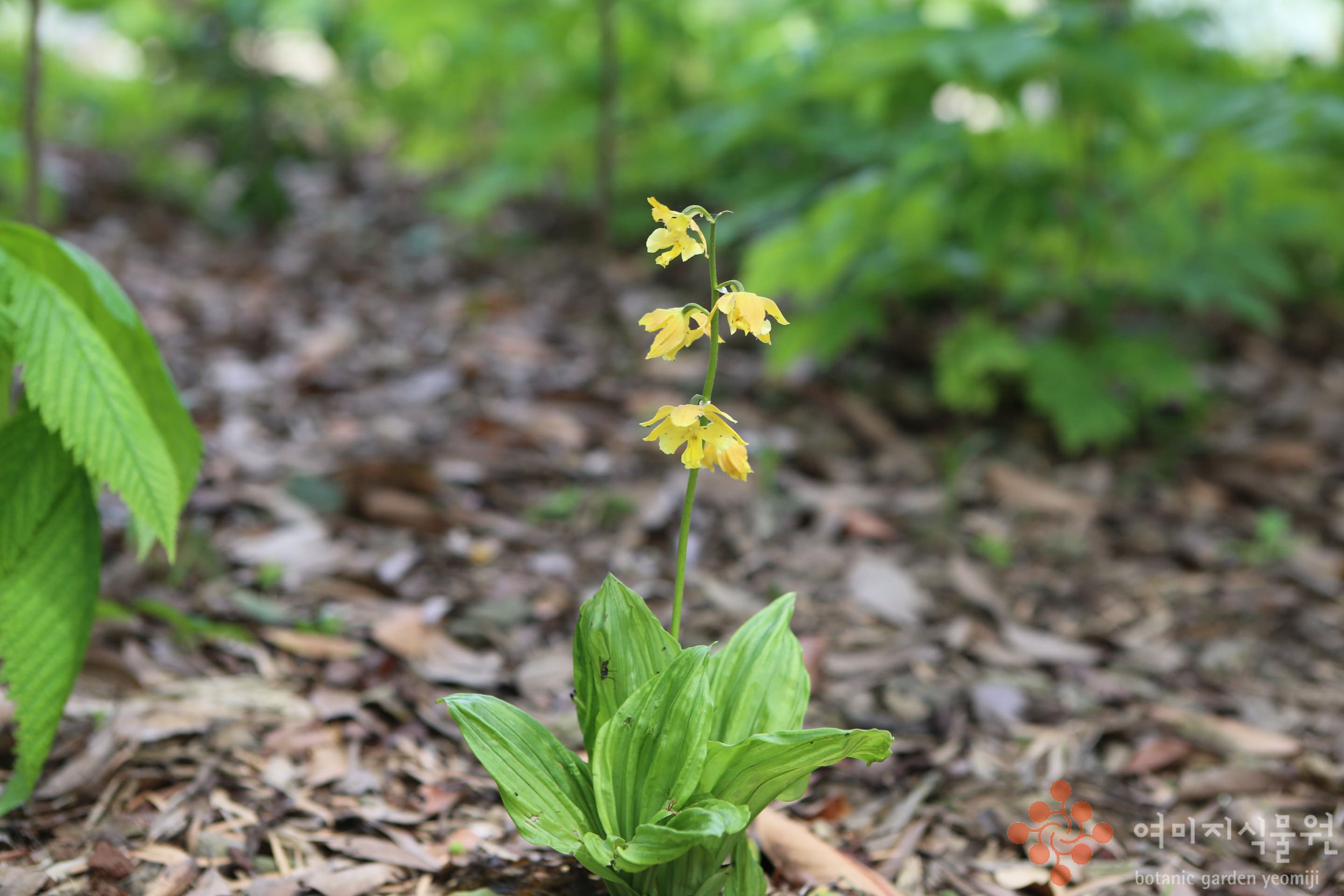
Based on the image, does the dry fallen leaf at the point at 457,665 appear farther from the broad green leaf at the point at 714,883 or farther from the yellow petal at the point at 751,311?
the yellow petal at the point at 751,311

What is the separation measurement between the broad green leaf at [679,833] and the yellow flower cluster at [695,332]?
40 centimetres

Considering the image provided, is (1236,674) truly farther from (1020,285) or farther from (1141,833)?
(1020,285)

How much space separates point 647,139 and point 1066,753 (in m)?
3.30

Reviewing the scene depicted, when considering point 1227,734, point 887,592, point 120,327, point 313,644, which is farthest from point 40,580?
point 1227,734

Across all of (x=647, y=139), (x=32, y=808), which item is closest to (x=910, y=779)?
(x=32, y=808)

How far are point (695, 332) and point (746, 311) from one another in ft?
0.29

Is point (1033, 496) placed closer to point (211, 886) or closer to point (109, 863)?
point (211, 886)

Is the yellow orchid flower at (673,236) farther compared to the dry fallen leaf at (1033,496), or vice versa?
the dry fallen leaf at (1033,496)

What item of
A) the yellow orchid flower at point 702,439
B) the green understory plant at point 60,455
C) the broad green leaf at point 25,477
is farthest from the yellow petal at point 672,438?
the broad green leaf at point 25,477

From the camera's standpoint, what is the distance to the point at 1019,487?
3.24 meters

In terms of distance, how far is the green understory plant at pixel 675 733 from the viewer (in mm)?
1222

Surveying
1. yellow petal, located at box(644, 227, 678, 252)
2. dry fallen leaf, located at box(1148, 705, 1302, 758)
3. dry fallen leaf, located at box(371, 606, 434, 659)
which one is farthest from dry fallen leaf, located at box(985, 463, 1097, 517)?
yellow petal, located at box(644, 227, 678, 252)

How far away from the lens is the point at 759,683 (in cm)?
142

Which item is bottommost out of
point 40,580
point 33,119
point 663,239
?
point 40,580
